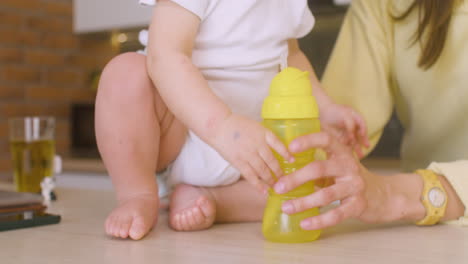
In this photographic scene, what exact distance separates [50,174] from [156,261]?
756mm

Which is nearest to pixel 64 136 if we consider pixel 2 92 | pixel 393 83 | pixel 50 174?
pixel 2 92

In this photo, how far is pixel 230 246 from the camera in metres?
0.69

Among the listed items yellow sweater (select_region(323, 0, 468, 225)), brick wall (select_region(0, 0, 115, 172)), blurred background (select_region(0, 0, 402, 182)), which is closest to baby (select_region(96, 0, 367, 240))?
yellow sweater (select_region(323, 0, 468, 225))

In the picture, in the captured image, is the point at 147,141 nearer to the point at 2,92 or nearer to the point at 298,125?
the point at 298,125

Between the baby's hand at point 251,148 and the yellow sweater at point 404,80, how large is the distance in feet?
1.87

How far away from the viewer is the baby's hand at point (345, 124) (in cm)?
95

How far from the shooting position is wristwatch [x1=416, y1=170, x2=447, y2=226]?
83 cm

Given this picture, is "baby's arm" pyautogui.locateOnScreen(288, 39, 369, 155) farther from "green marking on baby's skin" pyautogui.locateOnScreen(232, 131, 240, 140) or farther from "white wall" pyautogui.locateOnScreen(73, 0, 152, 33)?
"white wall" pyautogui.locateOnScreen(73, 0, 152, 33)

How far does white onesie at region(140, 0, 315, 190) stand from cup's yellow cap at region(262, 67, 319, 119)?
238mm

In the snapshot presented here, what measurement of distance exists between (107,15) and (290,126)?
2152 millimetres

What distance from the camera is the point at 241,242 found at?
72 cm

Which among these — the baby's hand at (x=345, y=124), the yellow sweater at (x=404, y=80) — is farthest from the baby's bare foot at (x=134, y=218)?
the yellow sweater at (x=404, y=80)

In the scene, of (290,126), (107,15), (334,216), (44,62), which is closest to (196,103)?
(290,126)

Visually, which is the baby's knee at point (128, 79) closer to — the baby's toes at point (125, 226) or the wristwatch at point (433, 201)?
the baby's toes at point (125, 226)
